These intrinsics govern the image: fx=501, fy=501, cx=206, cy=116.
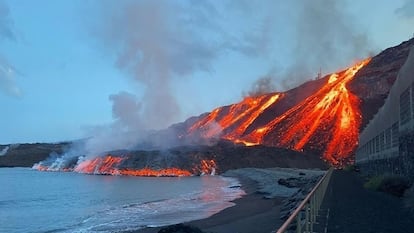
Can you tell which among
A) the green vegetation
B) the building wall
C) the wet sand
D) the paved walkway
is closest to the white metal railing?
the paved walkway

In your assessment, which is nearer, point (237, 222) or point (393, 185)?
point (393, 185)

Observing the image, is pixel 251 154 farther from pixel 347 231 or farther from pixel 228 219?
pixel 347 231

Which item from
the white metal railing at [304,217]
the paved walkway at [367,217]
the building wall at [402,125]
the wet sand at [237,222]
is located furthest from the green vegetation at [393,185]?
the white metal railing at [304,217]

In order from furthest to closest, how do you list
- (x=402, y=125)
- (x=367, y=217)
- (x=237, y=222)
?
(x=237, y=222), (x=402, y=125), (x=367, y=217)

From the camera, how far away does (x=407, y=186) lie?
88.1ft

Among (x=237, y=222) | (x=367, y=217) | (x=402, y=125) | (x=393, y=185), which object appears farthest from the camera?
(x=237, y=222)

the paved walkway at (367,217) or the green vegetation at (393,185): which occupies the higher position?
the green vegetation at (393,185)

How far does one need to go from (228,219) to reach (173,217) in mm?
4953

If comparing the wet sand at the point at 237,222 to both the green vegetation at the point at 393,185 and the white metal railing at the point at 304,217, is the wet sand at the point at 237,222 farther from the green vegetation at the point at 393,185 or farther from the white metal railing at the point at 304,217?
the white metal railing at the point at 304,217

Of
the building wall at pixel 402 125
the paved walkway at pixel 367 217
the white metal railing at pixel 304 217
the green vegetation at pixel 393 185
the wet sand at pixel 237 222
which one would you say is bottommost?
the wet sand at pixel 237 222

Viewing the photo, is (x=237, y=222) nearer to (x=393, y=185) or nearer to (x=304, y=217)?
(x=393, y=185)

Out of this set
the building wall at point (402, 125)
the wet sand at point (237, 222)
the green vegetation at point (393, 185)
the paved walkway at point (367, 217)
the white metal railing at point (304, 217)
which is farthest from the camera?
the wet sand at point (237, 222)

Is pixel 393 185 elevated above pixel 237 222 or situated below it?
above

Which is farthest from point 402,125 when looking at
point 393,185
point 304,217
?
point 304,217
